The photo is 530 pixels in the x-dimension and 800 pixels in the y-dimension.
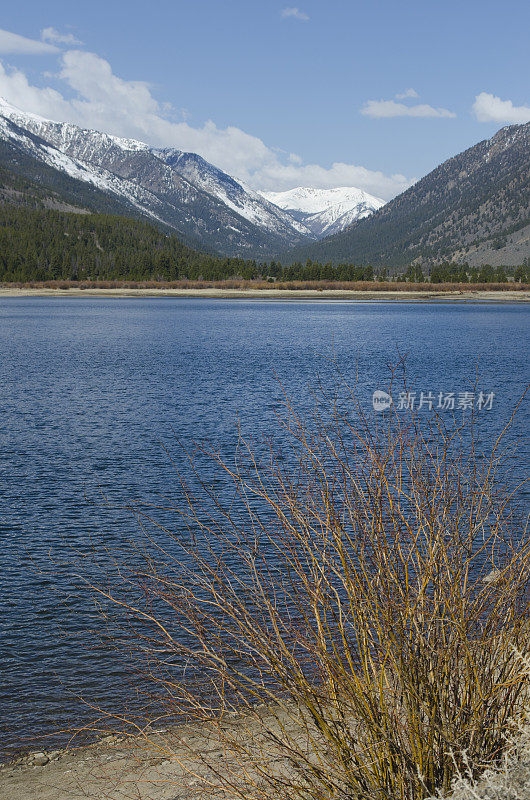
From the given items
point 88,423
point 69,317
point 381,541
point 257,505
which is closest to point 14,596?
point 257,505

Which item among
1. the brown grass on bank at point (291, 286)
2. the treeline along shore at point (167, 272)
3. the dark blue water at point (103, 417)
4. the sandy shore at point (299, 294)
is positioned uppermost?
the treeline along shore at point (167, 272)

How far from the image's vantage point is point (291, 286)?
151 metres

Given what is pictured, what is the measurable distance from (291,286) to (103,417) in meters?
130

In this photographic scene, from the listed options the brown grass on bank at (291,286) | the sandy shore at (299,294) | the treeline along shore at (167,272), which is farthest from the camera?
the treeline along shore at (167,272)

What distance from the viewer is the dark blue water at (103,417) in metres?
8.34

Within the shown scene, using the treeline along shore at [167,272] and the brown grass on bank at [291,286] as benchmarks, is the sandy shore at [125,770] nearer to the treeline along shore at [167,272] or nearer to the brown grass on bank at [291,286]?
the brown grass on bank at [291,286]

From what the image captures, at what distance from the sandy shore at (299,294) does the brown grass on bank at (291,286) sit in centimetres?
250

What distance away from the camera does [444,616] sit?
13.8ft

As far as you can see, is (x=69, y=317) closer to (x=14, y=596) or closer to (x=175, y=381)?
(x=175, y=381)

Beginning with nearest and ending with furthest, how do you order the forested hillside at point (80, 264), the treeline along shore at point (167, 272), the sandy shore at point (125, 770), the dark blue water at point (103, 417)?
the sandy shore at point (125, 770), the dark blue water at point (103, 417), the treeline along shore at point (167, 272), the forested hillside at point (80, 264)
